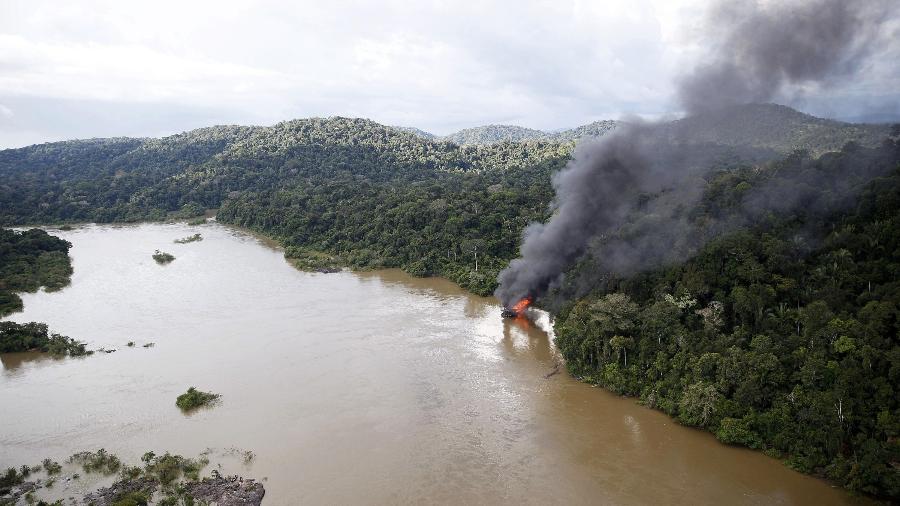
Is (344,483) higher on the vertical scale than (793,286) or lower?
lower

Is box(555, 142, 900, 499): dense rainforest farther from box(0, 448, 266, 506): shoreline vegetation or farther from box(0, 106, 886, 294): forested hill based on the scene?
box(0, 448, 266, 506): shoreline vegetation

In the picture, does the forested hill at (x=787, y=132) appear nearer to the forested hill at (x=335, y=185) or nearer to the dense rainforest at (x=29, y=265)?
the forested hill at (x=335, y=185)

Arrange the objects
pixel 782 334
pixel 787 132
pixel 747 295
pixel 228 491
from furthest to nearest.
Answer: pixel 787 132 < pixel 747 295 < pixel 782 334 < pixel 228 491

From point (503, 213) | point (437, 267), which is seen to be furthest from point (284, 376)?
point (503, 213)

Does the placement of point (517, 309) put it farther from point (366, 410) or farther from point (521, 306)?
point (366, 410)

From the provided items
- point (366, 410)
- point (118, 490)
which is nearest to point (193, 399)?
point (118, 490)

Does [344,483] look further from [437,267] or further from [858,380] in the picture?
[437,267]
